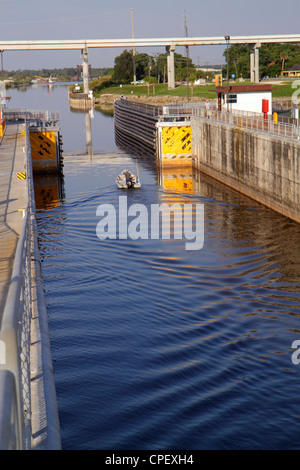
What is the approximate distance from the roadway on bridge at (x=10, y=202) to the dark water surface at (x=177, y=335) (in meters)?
2.37

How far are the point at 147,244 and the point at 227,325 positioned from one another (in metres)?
9.10

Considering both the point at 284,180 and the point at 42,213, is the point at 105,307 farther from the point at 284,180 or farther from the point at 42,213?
the point at 42,213

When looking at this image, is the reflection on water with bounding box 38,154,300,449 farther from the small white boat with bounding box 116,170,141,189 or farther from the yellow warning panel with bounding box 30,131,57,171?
the yellow warning panel with bounding box 30,131,57,171

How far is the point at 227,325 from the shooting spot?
16.1 metres

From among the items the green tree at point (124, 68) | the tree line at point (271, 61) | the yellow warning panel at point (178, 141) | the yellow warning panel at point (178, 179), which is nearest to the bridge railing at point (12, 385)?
the yellow warning panel at point (178, 179)

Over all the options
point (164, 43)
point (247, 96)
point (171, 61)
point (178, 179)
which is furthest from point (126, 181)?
point (171, 61)

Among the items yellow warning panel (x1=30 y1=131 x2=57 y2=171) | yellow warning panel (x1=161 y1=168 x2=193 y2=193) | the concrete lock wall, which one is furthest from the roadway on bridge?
the concrete lock wall

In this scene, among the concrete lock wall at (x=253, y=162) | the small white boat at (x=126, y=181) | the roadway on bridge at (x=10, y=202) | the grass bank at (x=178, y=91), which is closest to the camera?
the roadway on bridge at (x=10, y=202)

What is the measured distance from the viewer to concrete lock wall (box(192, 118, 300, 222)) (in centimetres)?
2737

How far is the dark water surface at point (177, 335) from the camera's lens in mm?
11180

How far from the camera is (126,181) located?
118 ft

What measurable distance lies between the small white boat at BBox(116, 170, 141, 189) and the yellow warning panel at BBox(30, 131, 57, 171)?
1133cm

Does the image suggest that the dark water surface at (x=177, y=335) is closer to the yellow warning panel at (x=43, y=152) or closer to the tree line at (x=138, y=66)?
the yellow warning panel at (x=43, y=152)

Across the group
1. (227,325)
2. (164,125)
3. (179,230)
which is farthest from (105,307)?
(164,125)
